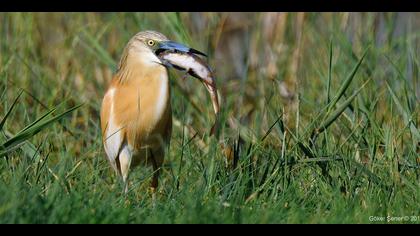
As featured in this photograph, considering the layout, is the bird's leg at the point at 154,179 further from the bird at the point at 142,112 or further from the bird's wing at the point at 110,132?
the bird's wing at the point at 110,132

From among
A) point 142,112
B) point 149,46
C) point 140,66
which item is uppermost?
point 149,46

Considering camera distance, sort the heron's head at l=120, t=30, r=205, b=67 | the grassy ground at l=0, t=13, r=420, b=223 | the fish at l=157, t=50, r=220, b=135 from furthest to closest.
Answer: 1. the heron's head at l=120, t=30, r=205, b=67
2. the fish at l=157, t=50, r=220, b=135
3. the grassy ground at l=0, t=13, r=420, b=223

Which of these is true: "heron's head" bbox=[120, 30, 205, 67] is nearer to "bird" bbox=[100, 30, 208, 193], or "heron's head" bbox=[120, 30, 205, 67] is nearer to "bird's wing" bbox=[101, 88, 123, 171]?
"bird" bbox=[100, 30, 208, 193]

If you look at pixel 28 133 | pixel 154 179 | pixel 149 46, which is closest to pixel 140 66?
pixel 149 46

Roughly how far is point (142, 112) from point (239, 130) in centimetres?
72

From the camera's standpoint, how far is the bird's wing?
17.7 feet

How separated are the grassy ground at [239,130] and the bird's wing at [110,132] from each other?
0.08m

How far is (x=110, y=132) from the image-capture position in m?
5.48
